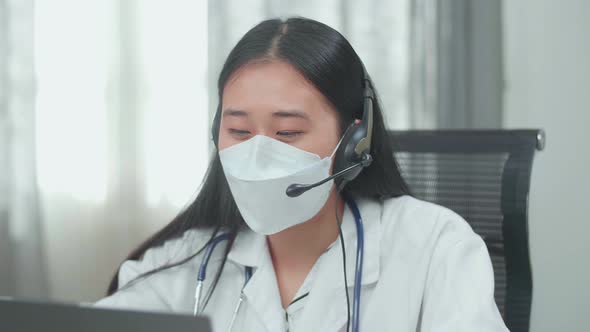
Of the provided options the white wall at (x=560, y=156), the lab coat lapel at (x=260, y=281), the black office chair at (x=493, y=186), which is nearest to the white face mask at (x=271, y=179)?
the lab coat lapel at (x=260, y=281)

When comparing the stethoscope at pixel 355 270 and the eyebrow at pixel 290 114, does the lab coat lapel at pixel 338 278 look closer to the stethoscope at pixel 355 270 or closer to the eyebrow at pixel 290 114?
the stethoscope at pixel 355 270

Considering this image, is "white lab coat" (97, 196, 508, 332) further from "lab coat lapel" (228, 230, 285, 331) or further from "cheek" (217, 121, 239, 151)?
"cheek" (217, 121, 239, 151)

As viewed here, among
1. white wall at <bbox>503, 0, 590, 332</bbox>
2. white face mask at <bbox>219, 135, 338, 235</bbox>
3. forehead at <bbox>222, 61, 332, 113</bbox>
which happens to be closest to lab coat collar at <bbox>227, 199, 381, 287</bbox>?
white face mask at <bbox>219, 135, 338, 235</bbox>

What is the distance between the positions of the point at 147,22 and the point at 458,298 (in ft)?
5.11

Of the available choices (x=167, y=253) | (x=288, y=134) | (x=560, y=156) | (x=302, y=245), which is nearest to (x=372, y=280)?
(x=302, y=245)

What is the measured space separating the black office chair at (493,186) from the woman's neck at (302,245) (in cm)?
27

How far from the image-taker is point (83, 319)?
2.00 feet

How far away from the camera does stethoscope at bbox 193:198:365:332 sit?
1.12 meters

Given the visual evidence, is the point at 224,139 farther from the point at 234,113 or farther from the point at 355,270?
the point at 355,270

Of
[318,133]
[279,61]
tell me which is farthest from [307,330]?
[279,61]

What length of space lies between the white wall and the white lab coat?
1128 millimetres

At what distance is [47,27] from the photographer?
7.38ft

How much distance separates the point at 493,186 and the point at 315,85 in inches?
17.0

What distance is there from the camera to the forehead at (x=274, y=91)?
108cm
